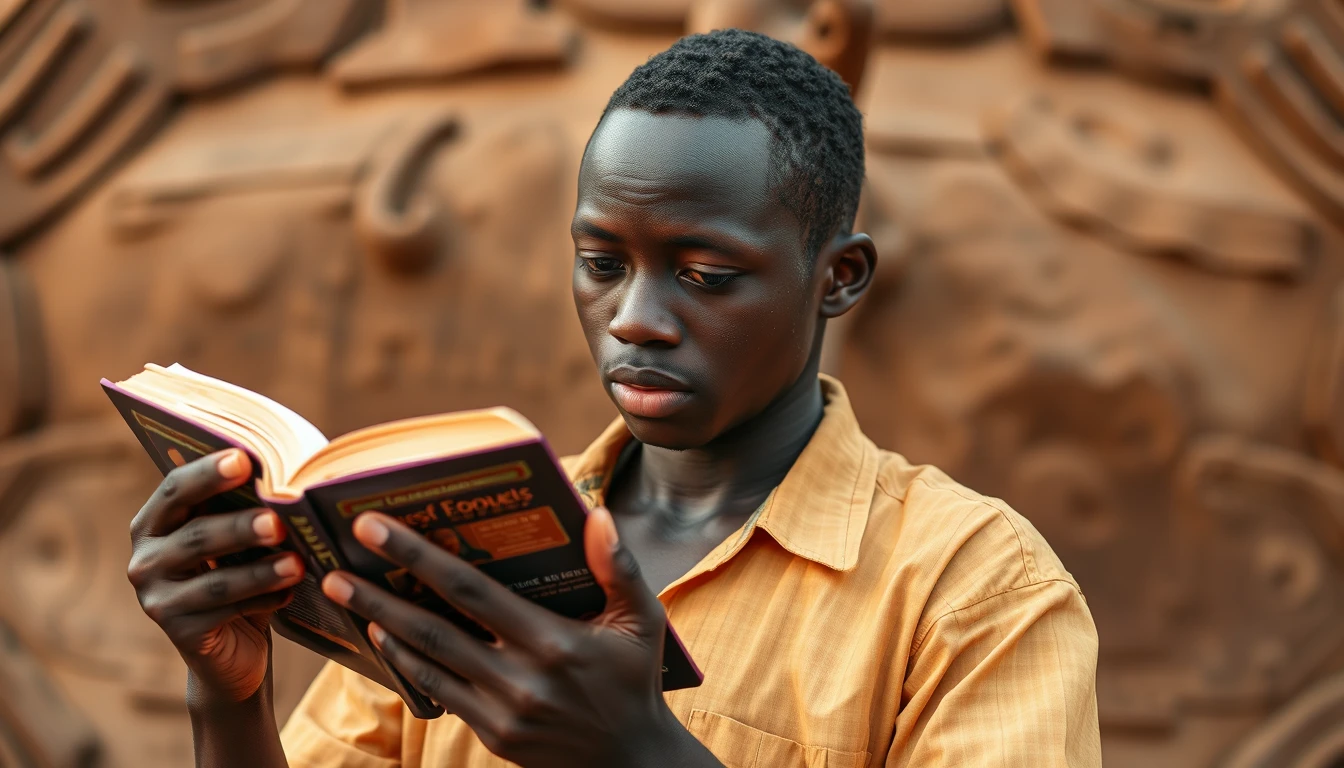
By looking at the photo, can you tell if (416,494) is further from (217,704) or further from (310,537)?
(217,704)

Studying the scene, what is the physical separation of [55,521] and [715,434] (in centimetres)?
251

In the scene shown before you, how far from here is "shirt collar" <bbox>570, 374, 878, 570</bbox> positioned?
40.7 inches

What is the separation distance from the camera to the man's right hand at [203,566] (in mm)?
867

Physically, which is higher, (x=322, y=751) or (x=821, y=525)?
(x=821, y=525)

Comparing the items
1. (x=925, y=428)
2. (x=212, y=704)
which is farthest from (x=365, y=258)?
(x=212, y=704)

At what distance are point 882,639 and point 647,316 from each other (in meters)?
0.30

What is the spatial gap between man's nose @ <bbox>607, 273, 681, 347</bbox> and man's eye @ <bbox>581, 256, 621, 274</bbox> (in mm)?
38

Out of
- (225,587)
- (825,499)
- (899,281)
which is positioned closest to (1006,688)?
(825,499)

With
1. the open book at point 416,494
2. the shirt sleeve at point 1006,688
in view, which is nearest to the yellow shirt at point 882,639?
the shirt sleeve at point 1006,688

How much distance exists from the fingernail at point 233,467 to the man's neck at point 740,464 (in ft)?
1.39

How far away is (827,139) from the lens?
1116 mm

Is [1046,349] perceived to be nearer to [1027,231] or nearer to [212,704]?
[1027,231]

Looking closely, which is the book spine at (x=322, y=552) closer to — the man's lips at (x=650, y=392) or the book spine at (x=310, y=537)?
the book spine at (x=310, y=537)

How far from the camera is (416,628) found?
827 mm
